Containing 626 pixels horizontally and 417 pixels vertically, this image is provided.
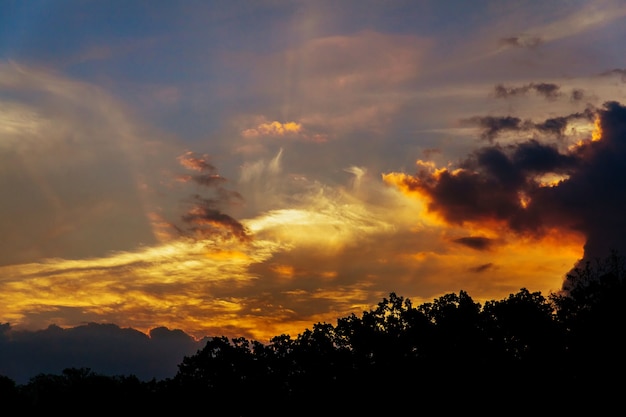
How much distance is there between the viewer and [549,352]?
72.4 metres

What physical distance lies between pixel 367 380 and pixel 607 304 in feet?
96.0

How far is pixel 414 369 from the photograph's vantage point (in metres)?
79.0

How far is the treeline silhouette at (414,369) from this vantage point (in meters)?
67.8

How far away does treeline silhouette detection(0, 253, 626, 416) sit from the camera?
6775cm

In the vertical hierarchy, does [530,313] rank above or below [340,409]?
above

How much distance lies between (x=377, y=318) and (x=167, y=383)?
31334mm

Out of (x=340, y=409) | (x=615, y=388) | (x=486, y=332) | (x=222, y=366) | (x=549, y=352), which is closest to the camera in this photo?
(x=615, y=388)

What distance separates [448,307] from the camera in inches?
3167

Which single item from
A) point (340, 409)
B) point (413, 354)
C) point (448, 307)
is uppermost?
point (448, 307)

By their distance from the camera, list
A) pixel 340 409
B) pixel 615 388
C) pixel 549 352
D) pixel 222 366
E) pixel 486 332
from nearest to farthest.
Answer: pixel 615 388, pixel 549 352, pixel 486 332, pixel 340 409, pixel 222 366

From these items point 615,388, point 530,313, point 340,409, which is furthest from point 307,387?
point 615,388

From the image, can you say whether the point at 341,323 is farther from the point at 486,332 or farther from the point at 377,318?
the point at 486,332

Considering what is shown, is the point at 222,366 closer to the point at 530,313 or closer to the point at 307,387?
the point at 307,387

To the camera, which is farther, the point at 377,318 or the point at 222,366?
the point at 222,366
